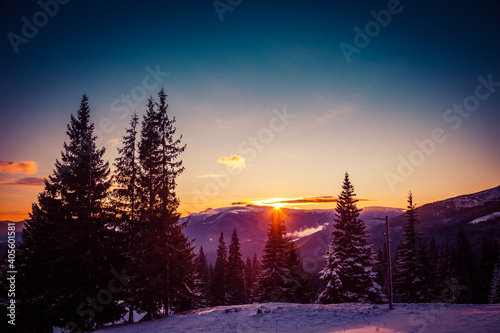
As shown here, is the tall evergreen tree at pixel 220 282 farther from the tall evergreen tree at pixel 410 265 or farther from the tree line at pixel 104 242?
the tall evergreen tree at pixel 410 265

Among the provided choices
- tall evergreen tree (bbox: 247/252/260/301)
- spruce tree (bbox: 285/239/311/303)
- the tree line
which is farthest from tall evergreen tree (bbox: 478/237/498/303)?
the tree line

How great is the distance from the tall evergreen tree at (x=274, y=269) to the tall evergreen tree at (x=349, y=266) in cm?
683

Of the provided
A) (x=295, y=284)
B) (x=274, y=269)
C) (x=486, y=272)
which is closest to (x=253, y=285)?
(x=274, y=269)

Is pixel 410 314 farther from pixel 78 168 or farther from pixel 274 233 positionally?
pixel 78 168

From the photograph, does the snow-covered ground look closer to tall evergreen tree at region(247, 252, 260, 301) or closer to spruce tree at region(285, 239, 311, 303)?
spruce tree at region(285, 239, 311, 303)

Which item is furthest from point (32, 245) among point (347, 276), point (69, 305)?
point (347, 276)

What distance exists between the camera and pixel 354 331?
1283 centimetres

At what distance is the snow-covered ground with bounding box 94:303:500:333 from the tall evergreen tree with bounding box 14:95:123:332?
3419 millimetres

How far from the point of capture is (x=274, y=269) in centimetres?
3462

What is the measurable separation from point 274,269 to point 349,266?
11210mm

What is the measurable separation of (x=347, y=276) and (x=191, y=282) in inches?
630

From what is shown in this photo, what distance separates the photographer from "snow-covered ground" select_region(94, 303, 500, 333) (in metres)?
12.6

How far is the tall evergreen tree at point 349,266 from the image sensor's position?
26.2 m

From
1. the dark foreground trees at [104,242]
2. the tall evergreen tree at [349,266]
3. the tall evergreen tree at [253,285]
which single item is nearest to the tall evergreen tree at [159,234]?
the dark foreground trees at [104,242]
